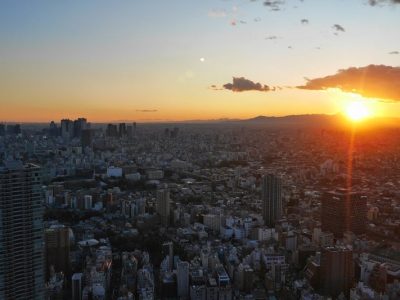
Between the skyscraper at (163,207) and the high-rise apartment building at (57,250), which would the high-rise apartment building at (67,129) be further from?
the high-rise apartment building at (57,250)

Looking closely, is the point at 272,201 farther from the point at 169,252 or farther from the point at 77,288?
the point at 77,288

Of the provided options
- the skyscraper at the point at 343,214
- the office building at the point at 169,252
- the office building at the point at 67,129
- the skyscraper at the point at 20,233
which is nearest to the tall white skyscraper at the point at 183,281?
the office building at the point at 169,252

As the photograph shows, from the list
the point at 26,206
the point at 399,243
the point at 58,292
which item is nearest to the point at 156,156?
the point at 399,243

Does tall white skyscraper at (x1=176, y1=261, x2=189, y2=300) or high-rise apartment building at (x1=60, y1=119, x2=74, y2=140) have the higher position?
high-rise apartment building at (x1=60, y1=119, x2=74, y2=140)

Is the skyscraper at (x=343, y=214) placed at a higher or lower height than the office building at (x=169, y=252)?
higher

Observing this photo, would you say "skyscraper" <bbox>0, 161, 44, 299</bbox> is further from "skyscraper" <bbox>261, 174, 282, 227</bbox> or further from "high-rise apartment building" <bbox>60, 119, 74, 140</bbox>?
"high-rise apartment building" <bbox>60, 119, 74, 140</bbox>

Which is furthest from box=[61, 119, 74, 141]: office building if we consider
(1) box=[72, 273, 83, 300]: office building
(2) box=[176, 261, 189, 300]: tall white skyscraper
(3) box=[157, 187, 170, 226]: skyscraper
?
(2) box=[176, 261, 189, 300]: tall white skyscraper

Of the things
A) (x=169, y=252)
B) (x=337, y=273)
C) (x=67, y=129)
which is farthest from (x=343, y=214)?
(x=67, y=129)

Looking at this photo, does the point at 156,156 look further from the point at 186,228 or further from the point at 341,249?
the point at 341,249
